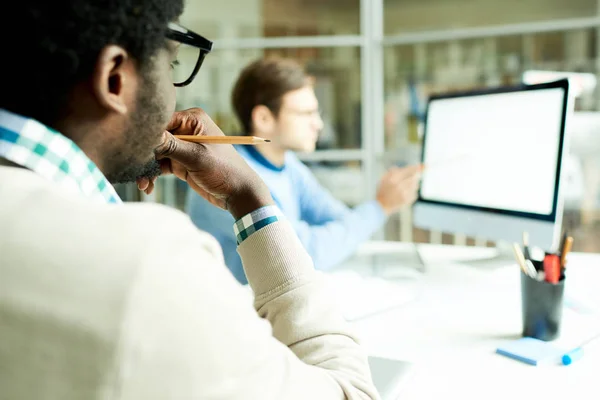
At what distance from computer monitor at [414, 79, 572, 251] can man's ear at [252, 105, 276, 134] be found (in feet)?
1.47

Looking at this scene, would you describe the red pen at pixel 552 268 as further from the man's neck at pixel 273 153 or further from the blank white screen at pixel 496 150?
the man's neck at pixel 273 153

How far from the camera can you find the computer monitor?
43.1 inches

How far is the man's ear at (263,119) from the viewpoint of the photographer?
1612mm

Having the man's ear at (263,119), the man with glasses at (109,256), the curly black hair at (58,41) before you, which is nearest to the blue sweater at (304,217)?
the man's ear at (263,119)

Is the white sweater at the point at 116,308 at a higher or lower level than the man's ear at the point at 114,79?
lower

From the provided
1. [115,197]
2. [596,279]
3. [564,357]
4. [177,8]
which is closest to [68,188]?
[115,197]

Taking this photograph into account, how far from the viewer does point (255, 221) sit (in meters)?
0.66

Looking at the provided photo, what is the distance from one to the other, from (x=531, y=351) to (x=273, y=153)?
3.19ft

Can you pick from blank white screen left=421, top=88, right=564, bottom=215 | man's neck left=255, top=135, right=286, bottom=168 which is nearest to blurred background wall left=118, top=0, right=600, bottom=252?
blank white screen left=421, top=88, right=564, bottom=215

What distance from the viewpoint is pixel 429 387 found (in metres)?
0.69

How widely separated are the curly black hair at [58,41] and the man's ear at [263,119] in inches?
45.3

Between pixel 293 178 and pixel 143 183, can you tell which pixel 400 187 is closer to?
pixel 293 178

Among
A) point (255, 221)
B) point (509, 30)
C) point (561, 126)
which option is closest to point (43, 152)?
point (255, 221)

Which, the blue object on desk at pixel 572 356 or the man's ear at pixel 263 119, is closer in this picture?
the blue object on desk at pixel 572 356
